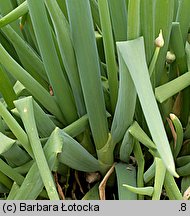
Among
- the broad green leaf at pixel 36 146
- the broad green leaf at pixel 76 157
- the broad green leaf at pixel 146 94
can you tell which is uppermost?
the broad green leaf at pixel 146 94

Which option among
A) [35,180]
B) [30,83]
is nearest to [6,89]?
[30,83]

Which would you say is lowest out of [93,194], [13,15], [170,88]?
[93,194]

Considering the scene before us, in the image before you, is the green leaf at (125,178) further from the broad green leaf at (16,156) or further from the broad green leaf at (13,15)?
the broad green leaf at (13,15)

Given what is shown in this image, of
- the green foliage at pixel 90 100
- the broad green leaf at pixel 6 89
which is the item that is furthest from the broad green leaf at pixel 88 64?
the broad green leaf at pixel 6 89

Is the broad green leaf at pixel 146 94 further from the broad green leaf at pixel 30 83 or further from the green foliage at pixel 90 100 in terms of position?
the broad green leaf at pixel 30 83

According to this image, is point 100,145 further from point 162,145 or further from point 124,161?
point 162,145

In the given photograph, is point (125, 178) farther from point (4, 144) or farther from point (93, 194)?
point (4, 144)

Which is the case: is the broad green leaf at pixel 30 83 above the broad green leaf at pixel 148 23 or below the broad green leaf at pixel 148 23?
below

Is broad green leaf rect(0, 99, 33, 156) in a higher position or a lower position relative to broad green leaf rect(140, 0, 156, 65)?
lower

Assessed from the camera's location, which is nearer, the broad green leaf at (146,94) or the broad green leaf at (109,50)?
the broad green leaf at (146,94)

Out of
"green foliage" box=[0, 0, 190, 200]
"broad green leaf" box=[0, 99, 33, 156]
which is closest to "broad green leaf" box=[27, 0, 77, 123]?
"green foliage" box=[0, 0, 190, 200]

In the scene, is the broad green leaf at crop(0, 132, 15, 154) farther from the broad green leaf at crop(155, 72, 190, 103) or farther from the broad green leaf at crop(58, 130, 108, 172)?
the broad green leaf at crop(155, 72, 190, 103)
